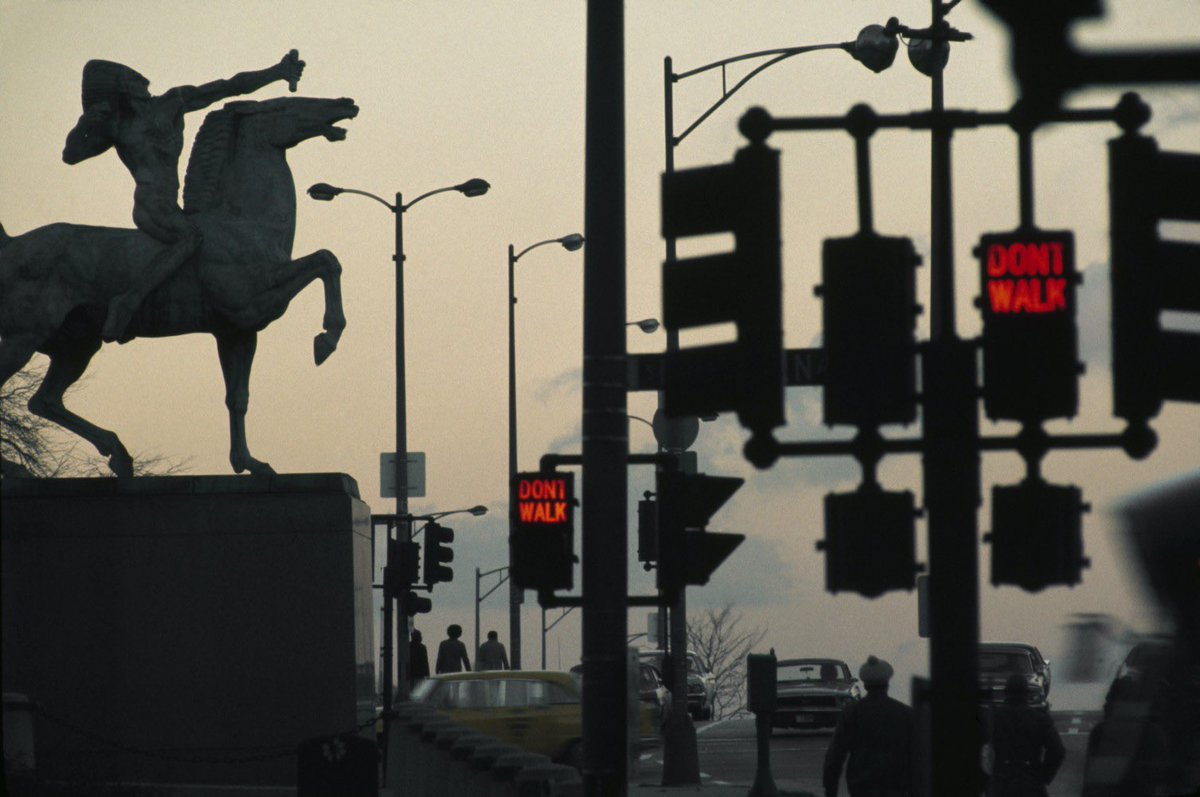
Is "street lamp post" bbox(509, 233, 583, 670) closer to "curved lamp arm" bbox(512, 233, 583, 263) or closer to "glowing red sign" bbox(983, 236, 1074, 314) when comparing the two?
"curved lamp arm" bbox(512, 233, 583, 263)

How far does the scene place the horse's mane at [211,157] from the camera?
21391 millimetres

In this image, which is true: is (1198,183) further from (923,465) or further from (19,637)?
(19,637)

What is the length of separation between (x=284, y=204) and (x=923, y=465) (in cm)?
1472

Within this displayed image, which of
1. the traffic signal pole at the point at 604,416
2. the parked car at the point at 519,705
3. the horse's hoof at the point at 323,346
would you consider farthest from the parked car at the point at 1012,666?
the traffic signal pole at the point at 604,416

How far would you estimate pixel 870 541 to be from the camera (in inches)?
310

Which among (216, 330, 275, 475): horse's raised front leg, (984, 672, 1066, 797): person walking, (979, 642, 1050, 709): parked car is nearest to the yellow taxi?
(216, 330, 275, 475): horse's raised front leg

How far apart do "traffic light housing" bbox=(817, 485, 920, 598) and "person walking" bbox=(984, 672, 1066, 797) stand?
19.7 feet

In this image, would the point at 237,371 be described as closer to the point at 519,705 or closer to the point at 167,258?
the point at 167,258

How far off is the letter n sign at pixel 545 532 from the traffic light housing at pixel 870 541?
3374 millimetres

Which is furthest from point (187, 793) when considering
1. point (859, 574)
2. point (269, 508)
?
point (859, 574)

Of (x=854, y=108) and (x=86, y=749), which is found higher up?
(x=854, y=108)

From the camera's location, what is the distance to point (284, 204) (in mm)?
21812

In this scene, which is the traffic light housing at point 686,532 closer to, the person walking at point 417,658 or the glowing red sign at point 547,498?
the glowing red sign at point 547,498

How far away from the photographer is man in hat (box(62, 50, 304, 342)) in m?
20.8
